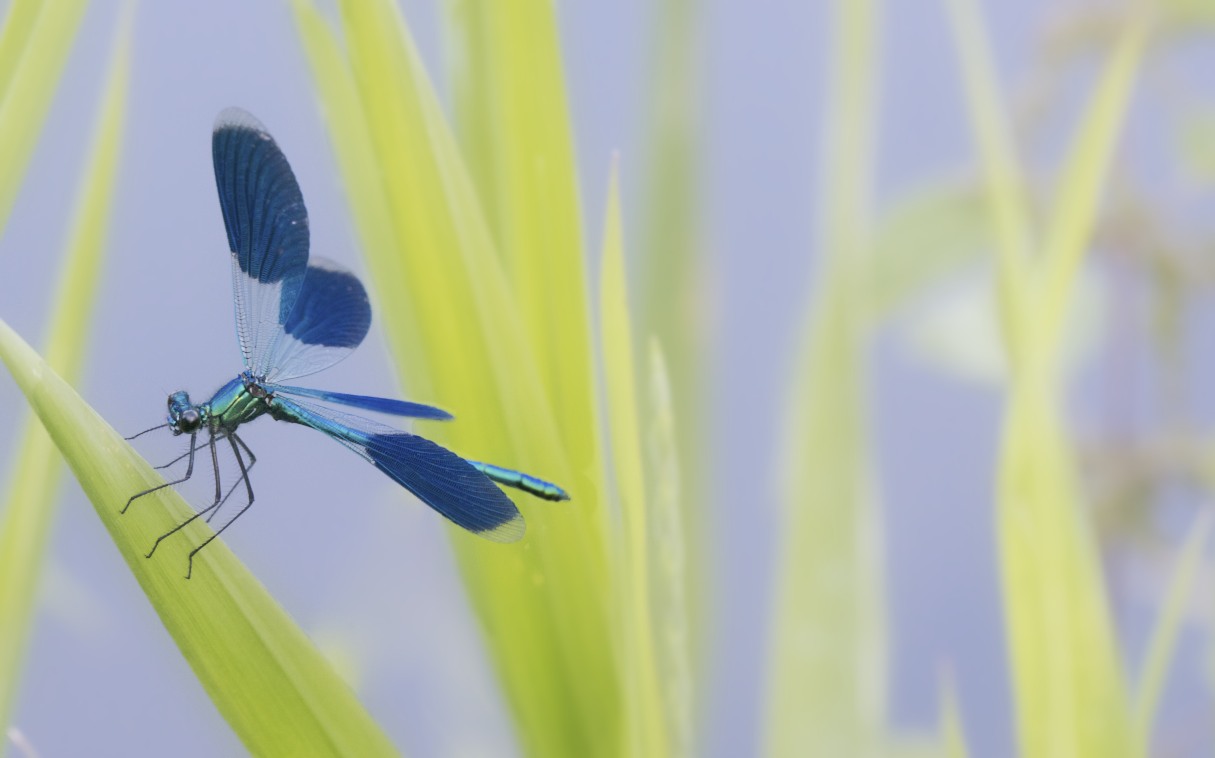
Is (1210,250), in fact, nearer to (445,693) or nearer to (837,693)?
(837,693)

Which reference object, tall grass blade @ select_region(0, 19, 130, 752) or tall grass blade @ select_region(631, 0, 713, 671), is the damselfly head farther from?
tall grass blade @ select_region(631, 0, 713, 671)

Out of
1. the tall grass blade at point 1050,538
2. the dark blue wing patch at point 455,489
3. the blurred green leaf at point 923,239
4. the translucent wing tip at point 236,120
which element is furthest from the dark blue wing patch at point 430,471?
the blurred green leaf at point 923,239

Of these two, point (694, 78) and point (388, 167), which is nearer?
point (388, 167)

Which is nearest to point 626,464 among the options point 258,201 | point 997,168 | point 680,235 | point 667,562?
point 667,562

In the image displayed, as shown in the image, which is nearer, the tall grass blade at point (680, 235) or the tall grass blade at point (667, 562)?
the tall grass blade at point (667, 562)

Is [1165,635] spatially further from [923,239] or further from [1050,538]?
[923,239]

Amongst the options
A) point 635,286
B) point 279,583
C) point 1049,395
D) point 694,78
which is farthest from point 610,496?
point 694,78

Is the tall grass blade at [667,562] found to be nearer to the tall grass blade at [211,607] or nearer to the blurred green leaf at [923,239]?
the tall grass blade at [211,607]
